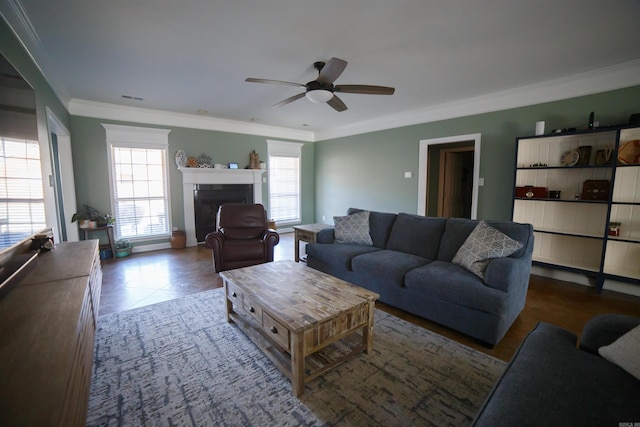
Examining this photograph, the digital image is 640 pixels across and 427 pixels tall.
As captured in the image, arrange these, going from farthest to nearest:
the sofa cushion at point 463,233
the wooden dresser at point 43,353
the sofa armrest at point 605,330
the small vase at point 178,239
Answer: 1. the small vase at point 178,239
2. the sofa cushion at point 463,233
3. the sofa armrest at point 605,330
4. the wooden dresser at point 43,353

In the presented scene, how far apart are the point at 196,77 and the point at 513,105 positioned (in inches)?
175

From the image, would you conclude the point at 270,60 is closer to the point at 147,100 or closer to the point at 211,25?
the point at 211,25

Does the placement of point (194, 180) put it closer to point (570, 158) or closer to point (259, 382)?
point (259, 382)

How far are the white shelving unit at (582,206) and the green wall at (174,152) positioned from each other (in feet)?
16.3

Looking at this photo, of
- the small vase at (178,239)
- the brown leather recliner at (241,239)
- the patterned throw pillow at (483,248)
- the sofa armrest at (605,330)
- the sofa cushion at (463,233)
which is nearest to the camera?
the sofa armrest at (605,330)

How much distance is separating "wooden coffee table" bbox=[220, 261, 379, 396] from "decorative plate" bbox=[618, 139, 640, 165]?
336 cm

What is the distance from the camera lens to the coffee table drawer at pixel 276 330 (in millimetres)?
1698

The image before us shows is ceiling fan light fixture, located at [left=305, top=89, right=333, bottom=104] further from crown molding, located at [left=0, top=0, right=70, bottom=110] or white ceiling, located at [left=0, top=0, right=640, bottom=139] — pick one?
crown molding, located at [left=0, top=0, right=70, bottom=110]

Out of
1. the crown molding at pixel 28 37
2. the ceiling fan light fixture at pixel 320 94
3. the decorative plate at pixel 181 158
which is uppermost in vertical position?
the crown molding at pixel 28 37

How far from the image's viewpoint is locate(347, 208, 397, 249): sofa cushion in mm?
3506

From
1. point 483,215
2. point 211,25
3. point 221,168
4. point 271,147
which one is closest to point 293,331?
point 211,25

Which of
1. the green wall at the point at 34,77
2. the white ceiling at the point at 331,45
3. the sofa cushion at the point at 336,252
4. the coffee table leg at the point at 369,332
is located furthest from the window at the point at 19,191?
the sofa cushion at the point at 336,252

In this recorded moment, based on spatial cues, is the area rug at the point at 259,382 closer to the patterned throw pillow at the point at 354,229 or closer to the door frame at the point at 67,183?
the patterned throw pillow at the point at 354,229

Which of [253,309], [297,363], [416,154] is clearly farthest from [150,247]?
[416,154]
